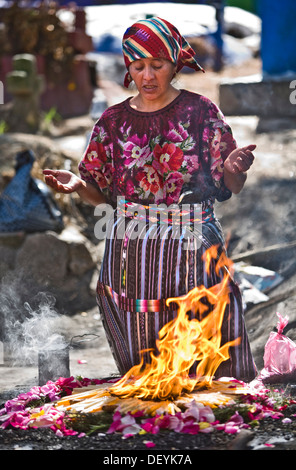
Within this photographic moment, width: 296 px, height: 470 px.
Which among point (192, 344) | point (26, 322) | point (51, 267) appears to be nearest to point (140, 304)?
point (192, 344)

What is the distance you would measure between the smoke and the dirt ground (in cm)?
20

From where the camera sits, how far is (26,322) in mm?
6016

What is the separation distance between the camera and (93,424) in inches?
163

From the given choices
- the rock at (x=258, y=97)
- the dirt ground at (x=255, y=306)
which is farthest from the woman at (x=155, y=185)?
the rock at (x=258, y=97)

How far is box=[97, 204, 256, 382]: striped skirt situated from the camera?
439 centimetres

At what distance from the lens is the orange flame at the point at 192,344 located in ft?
14.4

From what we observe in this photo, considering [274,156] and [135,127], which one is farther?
[274,156]

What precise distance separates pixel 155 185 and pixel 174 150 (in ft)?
0.72

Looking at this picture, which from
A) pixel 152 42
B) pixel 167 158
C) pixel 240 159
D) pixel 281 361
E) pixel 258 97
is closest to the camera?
pixel 240 159

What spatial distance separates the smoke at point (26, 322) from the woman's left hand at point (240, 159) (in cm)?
171

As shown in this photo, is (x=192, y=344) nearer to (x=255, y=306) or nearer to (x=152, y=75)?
(x=152, y=75)

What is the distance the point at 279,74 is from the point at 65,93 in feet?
18.4

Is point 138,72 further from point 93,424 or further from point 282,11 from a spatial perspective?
point 282,11
